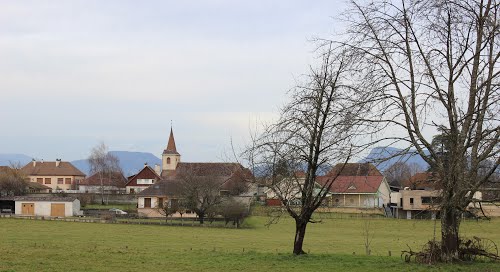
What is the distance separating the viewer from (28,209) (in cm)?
6875

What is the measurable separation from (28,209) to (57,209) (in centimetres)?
412

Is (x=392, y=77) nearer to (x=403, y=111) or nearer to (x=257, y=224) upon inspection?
(x=403, y=111)

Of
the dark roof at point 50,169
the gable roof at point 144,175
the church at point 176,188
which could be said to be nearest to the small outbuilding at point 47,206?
the church at point 176,188

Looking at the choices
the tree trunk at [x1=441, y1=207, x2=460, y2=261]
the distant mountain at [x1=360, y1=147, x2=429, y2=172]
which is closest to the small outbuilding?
the distant mountain at [x1=360, y1=147, x2=429, y2=172]

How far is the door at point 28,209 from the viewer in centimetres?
6850

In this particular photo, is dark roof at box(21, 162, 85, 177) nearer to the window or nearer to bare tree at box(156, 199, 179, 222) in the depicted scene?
the window

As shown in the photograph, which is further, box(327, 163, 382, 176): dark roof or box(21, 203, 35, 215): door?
box(21, 203, 35, 215): door

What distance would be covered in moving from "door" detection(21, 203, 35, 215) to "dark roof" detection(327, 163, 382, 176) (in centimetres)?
5633

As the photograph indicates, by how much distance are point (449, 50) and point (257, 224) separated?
4601 cm

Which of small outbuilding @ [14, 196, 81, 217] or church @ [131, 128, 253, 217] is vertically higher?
church @ [131, 128, 253, 217]

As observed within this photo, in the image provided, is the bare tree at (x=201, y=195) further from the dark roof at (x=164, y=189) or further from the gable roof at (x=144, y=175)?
the gable roof at (x=144, y=175)

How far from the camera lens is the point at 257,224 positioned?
5925 centimetres

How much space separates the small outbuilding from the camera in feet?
220

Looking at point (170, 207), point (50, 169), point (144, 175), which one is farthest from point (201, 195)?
point (50, 169)
